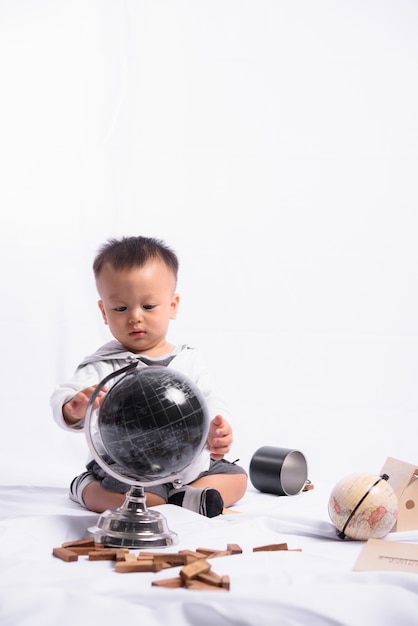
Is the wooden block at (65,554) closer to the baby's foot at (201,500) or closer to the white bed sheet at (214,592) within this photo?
the white bed sheet at (214,592)

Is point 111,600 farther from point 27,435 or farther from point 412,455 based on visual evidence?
point 412,455

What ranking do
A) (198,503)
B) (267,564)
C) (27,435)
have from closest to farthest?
(267,564) < (198,503) < (27,435)

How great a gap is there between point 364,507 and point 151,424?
Result: 2.12 feet

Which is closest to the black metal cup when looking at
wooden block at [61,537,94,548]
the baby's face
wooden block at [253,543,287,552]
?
the baby's face

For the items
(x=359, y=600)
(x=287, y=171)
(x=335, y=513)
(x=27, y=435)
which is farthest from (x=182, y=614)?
(x=287, y=171)

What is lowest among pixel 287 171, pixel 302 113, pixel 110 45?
pixel 287 171

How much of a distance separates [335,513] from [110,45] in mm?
2704

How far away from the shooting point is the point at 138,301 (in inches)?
105

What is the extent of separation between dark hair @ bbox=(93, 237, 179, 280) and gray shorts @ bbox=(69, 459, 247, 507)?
657mm

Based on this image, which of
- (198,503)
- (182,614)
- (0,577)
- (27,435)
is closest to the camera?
(182,614)

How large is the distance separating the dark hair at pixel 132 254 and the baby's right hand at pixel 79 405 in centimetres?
50

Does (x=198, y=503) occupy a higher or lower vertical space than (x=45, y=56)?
lower

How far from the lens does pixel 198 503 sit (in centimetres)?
249

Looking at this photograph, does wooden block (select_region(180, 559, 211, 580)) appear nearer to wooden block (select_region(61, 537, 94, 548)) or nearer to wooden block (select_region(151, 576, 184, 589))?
wooden block (select_region(151, 576, 184, 589))
